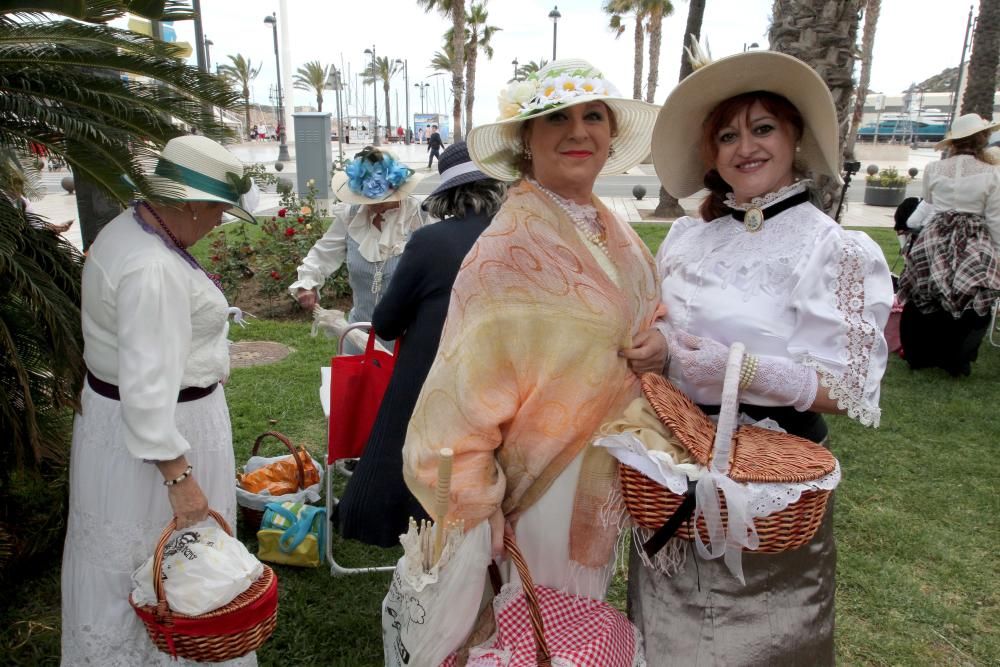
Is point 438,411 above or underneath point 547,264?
underneath

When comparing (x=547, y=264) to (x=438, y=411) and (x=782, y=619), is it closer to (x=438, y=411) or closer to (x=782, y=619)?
(x=438, y=411)

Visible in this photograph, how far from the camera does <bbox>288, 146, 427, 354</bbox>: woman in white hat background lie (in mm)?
4383

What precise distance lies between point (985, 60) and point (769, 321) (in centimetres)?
1017

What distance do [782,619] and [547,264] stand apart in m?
1.00

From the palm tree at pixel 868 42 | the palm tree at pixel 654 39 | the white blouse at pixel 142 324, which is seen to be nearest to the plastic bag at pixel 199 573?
the white blouse at pixel 142 324

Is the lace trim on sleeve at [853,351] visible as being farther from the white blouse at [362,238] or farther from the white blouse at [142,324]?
the white blouse at [362,238]

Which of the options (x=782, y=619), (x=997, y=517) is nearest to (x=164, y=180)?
(x=782, y=619)

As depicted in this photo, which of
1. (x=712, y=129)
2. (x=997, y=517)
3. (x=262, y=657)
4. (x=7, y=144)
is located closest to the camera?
(x=712, y=129)

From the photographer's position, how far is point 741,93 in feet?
6.43

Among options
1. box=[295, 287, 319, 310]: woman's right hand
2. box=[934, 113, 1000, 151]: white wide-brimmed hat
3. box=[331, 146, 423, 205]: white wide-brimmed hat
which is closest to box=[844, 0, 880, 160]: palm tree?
box=[934, 113, 1000, 151]: white wide-brimmed hat

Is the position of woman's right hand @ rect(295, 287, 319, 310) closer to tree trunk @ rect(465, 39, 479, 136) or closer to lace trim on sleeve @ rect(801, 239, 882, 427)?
lace trim on sleeve @ rect(801, 239, 882, 427)

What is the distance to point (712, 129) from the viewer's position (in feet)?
6.71

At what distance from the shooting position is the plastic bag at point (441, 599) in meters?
1.78

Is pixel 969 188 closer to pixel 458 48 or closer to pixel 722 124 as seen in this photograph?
pixel 722 124
